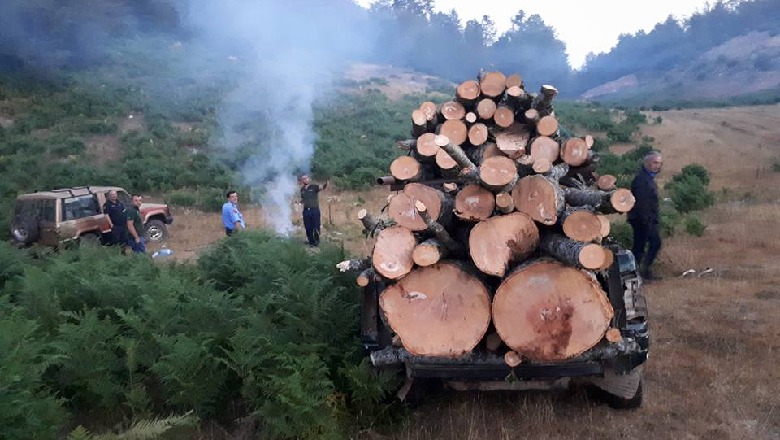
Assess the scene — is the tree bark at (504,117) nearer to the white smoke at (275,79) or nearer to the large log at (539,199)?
the large log at (539,199)

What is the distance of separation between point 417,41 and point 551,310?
5984 cm

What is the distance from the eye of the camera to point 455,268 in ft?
11.6

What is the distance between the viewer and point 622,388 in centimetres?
398

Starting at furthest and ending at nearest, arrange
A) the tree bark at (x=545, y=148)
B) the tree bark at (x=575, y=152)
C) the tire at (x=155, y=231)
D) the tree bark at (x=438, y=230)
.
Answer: the tire at (x=155, y=231), the tree bark at (x=545, y=148), the tree bark at (x=575, y=152), the tree bark at (x=438, y=230)

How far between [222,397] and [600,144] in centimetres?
2452

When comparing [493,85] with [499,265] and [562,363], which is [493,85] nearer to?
[499,265]

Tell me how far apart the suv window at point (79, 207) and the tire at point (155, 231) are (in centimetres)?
145

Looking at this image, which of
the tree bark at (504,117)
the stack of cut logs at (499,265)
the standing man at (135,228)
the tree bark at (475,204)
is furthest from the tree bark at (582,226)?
the standing man at (135,228)

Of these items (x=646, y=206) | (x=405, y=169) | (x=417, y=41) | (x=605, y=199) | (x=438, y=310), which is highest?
(x=417, y=41)

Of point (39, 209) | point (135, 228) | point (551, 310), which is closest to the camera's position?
point (551, 310)

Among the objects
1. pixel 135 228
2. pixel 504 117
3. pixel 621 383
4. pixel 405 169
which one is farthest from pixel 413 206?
pixel 135 228

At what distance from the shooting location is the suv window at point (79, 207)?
10945 mm

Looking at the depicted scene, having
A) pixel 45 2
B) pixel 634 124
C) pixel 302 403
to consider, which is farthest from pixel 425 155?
pixel 634 124

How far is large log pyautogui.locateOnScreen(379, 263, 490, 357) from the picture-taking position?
137 inches
